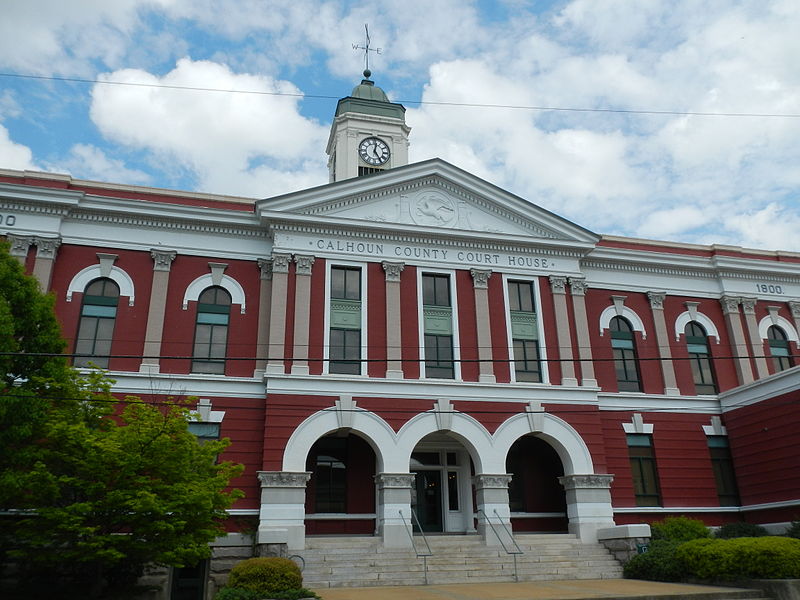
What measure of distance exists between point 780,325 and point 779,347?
3.56 ft

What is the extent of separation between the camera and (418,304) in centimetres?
2688

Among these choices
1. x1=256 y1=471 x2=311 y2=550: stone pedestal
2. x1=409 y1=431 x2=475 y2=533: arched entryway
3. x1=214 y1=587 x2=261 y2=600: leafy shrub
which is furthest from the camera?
x1=409 y1=431 x2=475 y2=533: arched entryway

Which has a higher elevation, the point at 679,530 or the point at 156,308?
the point at 156,308

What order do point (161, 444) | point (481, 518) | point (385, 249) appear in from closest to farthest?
point (161, 444), point (481, 518), point (385, 249)

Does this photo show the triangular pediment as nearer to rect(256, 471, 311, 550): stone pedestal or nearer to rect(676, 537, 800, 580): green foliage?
rect(256, 471, 311, 550): stone pedestal

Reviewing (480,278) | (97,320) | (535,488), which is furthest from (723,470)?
(97,320)

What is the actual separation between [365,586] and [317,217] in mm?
13485

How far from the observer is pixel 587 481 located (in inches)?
1001

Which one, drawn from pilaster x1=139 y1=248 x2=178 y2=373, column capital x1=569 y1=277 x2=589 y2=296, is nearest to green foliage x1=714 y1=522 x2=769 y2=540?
column capital x1=569 y1=277 x2=589 y2=296

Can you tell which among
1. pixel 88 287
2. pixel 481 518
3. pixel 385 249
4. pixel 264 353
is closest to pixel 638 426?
pixel 481 518

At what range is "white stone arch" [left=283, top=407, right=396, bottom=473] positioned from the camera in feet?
76.6

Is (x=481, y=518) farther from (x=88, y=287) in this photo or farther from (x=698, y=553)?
(x=88, y=287)

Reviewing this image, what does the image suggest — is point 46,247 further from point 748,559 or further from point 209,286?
point 748,559

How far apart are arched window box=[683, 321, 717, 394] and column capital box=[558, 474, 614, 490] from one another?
7.32 m
